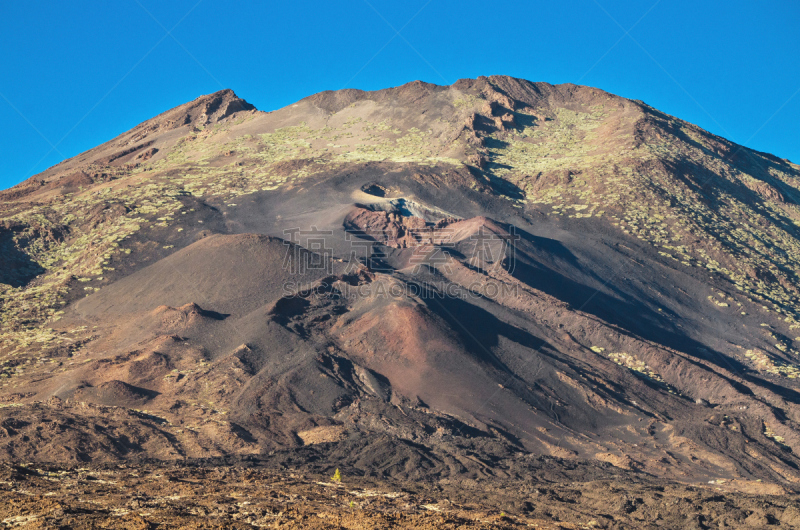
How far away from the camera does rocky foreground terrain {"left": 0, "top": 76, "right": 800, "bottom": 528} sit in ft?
50.3

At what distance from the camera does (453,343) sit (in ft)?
81.1

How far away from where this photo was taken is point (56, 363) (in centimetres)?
2622

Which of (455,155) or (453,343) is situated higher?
(455,155)

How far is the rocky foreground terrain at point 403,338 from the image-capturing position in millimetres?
15336

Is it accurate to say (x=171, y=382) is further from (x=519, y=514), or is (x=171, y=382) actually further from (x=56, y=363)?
(x=519, y=514)

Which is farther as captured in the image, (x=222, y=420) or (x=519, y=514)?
(x=222, y=420)

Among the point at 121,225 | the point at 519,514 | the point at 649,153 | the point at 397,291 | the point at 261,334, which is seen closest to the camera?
the point at 519,514

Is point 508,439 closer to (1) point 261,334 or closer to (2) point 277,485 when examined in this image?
(2) point 277,485

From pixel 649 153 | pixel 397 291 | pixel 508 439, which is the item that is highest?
pixel 649 153

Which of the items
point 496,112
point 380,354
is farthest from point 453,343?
point 496,112

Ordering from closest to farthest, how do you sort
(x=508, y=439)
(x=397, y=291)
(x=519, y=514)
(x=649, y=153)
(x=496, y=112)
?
(x=519, y=514) → (x=508, y=439) → (x=397, y=291) → (x=649, y=153) → (x=496, y=112)

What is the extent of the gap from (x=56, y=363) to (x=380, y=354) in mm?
14082

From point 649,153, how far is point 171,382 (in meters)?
45.7

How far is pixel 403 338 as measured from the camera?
2498 cm
